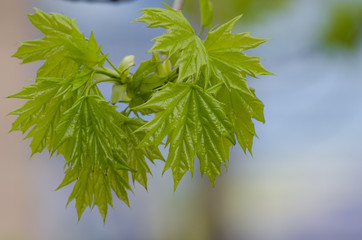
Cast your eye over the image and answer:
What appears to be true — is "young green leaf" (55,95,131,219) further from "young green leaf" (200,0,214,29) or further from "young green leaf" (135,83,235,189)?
"young green leaf" (200,0,214,29)

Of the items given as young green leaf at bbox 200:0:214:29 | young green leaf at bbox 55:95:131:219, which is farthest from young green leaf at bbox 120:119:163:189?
young green leaf at bbox 200:0:214:29

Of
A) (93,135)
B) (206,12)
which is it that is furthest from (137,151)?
(206,12)

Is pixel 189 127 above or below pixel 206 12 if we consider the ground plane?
below

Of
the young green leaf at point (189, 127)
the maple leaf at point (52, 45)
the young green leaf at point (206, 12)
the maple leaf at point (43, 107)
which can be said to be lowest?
the young green leaf at point (189, 127)

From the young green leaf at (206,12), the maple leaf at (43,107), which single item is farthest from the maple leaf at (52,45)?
the young green leaf at (206,12)

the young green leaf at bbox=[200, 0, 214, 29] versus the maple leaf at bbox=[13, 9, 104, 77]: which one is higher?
the young green leaf at bbox=[200, 0, 214, 29]

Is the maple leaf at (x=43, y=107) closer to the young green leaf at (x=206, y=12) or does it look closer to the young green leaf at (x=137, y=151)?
the young green leaf at (x=137, y=151)

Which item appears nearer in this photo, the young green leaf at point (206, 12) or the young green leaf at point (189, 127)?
the young green leaf at point (189, 127)

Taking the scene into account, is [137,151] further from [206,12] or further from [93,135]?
[206,12]

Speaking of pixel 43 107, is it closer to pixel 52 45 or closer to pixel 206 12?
pixel 52 45
